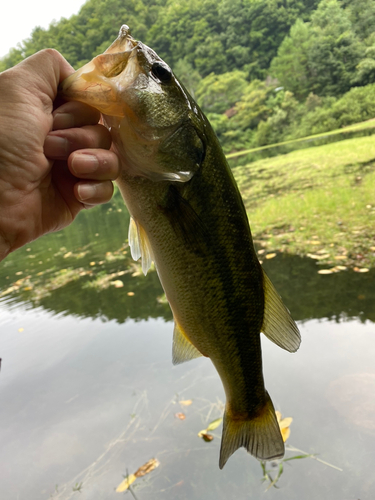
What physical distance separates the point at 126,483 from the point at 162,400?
2.30 ft

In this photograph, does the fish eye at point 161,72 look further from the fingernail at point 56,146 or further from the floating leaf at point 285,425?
the floating leaf at point 285,425

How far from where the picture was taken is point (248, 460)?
2.26 m

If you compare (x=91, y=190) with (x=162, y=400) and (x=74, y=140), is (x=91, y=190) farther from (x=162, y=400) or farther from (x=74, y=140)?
(x=162, y=400)

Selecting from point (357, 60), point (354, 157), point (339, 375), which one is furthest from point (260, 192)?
point (357, 60)

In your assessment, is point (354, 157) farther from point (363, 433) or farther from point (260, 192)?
point (363, 433)

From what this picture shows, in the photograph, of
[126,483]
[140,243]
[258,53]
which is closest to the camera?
[140,243]

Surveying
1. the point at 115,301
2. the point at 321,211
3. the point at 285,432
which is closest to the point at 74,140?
the point at 285,432

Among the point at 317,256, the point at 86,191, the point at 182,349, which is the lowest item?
the point at 317,256

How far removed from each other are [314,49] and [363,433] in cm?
4005

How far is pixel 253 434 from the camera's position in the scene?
1.33 m

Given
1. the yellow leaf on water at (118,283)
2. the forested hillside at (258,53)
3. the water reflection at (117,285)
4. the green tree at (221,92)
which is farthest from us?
the green tree at (221,92)

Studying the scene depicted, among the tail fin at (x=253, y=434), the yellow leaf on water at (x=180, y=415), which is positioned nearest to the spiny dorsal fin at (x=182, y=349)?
the tail fin at (x=253, y=434)

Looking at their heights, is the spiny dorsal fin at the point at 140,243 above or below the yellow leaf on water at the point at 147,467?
above

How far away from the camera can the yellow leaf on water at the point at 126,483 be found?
7.14ft
